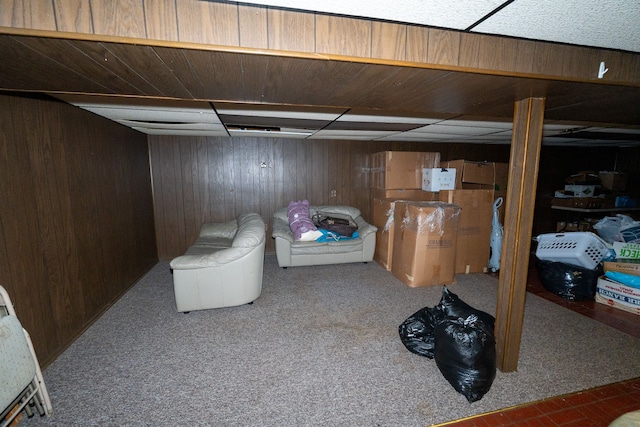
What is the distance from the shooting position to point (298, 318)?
2600 millimetres

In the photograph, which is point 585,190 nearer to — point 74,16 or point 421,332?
point 421,332

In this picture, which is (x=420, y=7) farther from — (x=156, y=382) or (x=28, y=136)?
(x=28, y=136)

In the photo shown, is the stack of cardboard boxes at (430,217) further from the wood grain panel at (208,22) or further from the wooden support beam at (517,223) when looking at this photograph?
the wood grain panel at (208,22)

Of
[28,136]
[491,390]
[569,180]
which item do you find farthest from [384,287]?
[569,180]

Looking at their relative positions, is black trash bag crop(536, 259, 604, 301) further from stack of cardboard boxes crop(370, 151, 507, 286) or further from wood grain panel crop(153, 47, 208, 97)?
wood grain panel crop(153, 47, 208, 97)

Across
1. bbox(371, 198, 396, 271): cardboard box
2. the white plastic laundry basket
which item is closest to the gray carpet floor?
the white plastic laundry basket

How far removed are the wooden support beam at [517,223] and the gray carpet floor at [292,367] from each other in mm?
295

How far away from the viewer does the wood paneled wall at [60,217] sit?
5.85ft

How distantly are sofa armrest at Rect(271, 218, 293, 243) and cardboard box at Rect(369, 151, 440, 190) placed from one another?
5.26 feet

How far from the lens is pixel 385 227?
3.88 meters

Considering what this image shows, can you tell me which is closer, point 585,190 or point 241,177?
point 241,177

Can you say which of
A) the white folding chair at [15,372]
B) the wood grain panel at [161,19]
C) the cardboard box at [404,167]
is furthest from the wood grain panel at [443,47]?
the cardboard box at [404,167]

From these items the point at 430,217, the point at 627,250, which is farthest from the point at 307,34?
the point at 627,250

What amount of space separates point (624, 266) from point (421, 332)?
2.57 metres
